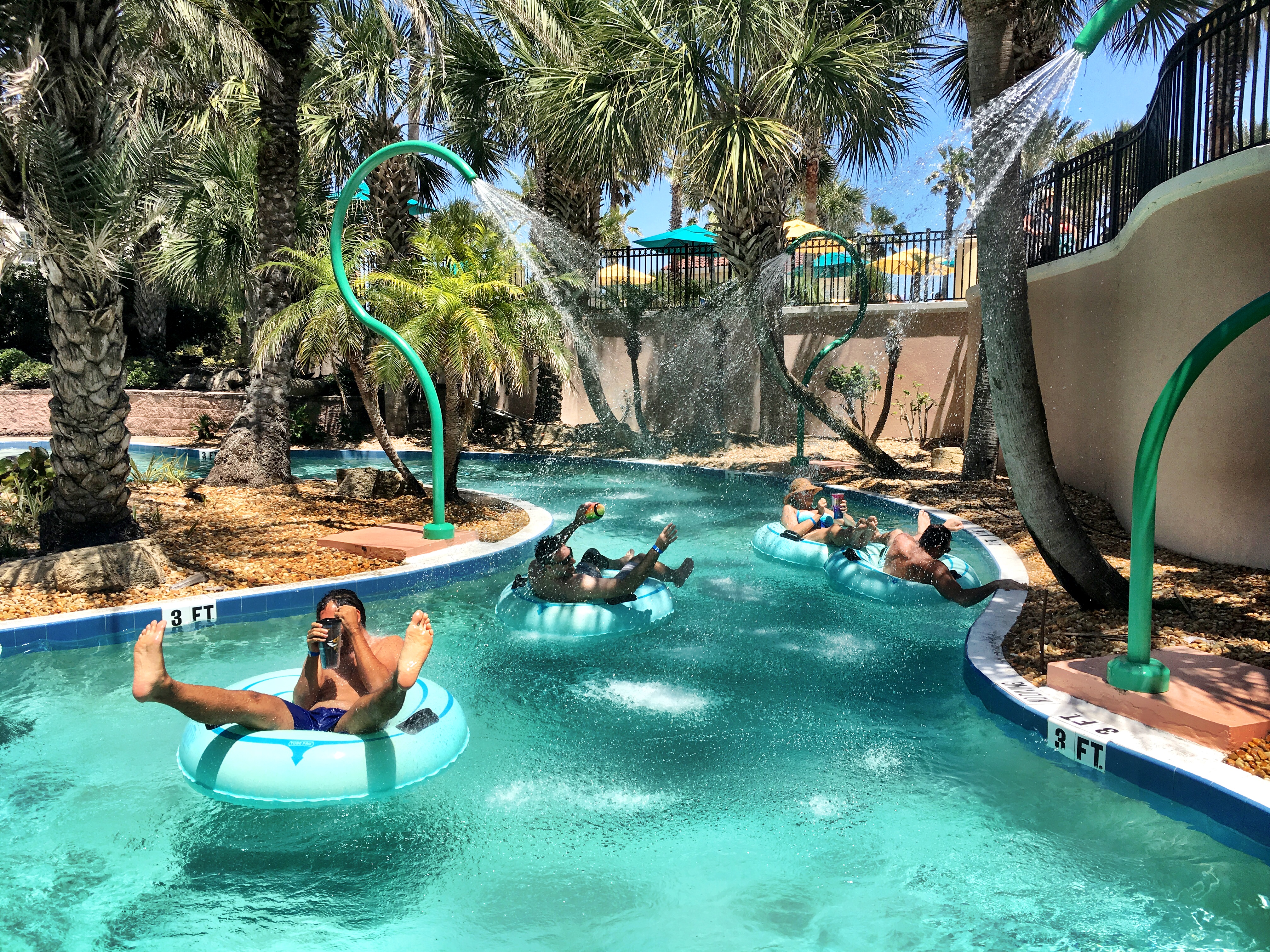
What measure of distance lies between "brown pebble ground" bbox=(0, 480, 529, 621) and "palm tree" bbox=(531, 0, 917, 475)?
6094 mm


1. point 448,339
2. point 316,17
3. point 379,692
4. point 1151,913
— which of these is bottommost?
point 1151,913

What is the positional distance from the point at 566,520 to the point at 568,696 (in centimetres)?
613

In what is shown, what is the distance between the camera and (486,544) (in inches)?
395

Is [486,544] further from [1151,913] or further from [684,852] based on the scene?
[1151,913]

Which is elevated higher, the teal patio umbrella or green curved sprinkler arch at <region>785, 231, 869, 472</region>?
the teal patio umbrella

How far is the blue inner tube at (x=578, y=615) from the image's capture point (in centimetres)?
756

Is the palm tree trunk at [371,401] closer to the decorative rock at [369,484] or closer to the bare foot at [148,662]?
the decorative rock at [369,484]

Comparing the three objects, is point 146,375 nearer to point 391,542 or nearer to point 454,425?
point 454,425

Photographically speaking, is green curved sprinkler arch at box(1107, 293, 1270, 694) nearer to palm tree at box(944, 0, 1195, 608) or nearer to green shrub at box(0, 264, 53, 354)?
palm tree at box(944, 0, 1195, 608)

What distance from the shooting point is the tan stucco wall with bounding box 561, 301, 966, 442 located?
718 inches

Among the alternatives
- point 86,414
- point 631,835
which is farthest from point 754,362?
point 631,835

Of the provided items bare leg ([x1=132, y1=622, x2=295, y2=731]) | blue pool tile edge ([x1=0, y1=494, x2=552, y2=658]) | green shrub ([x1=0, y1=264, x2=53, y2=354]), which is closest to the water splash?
blue pool tile edge ([x1=0, y1=494, x2=552, y2=658])

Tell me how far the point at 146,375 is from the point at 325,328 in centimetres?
1371

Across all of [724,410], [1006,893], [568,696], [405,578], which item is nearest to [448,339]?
[405,578]
